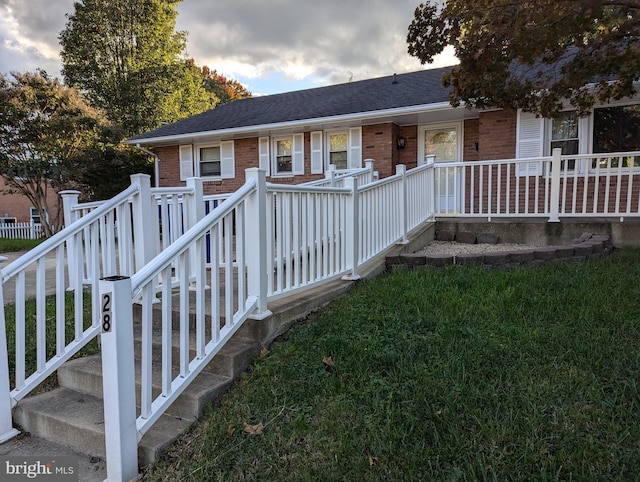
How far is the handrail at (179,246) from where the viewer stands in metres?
2.10

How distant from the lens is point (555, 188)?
6.45m

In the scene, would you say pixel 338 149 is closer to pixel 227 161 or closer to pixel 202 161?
pixel 227 161

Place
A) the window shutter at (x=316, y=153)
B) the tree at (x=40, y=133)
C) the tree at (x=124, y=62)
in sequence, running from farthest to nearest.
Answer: the tree at (x=124, y=62), the tree at (x=40, y=133), the window shutter at (x=316, y=153)

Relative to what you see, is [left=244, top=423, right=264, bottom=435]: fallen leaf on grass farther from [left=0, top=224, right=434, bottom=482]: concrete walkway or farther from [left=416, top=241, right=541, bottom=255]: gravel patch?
[left=416, top=241, right=541, bottom=255]: gravel patch

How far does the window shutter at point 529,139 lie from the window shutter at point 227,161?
8.11 m

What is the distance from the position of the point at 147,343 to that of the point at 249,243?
1007 millimetres

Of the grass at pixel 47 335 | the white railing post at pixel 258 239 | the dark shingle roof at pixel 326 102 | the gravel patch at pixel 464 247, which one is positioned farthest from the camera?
the dark shingle roof at pixel 326 102

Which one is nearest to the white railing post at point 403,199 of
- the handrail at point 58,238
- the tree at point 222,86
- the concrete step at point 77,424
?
the handrail at point 58,238

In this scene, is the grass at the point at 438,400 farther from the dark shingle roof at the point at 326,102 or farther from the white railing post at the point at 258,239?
the dark shingle roof at the point at 326,102

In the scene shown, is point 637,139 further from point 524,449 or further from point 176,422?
point 176,422

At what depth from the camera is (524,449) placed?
190 cm

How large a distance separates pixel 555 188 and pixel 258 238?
5480 millimetres

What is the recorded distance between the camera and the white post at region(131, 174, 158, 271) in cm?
337

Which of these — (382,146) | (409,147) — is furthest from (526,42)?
(409,147)
